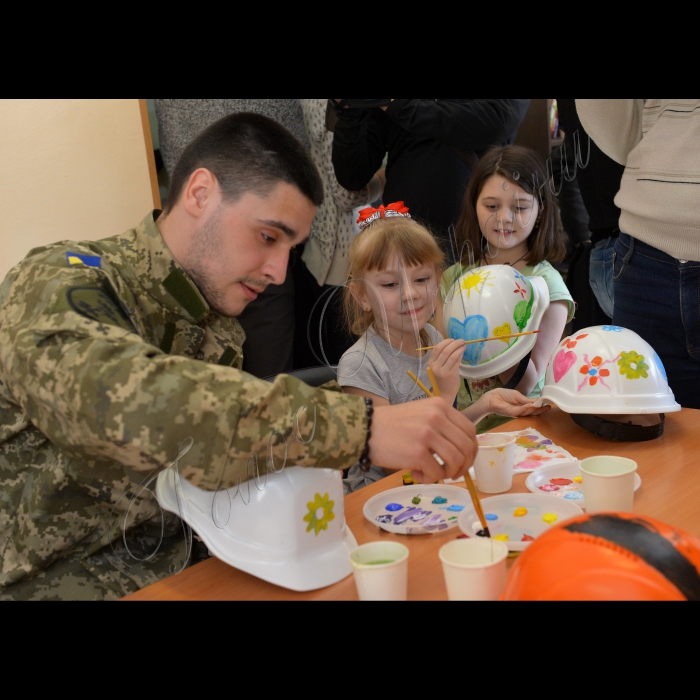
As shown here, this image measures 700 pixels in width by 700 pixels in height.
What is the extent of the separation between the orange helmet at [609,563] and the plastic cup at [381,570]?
14 cm

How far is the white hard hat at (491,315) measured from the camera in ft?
5.03


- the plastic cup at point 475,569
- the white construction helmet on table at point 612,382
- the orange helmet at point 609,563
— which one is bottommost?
the white construction helmet on table at point 612,382

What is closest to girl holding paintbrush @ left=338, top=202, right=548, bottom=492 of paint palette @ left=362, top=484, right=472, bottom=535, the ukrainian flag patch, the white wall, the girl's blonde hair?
the girl's blonde hair

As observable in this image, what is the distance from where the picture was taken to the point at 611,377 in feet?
4.51

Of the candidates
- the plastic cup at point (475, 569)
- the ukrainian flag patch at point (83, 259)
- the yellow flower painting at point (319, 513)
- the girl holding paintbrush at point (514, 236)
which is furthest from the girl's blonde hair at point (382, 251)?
the plastic cup at point (475, 569)

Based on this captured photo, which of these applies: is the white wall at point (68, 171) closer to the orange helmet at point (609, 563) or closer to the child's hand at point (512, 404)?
the child's hand at point (512, 404)

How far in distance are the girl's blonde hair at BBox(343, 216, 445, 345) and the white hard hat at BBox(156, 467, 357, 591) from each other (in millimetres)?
840

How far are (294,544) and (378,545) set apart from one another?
123 mm

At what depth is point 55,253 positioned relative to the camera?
41.1 inches

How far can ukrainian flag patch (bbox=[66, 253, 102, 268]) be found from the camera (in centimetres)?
102

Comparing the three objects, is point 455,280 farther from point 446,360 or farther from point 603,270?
point 603,270

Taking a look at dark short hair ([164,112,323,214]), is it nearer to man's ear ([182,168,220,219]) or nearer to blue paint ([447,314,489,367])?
man's ear ([182,168,220,219])
